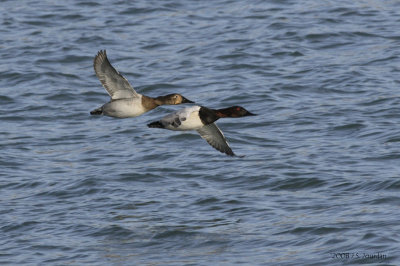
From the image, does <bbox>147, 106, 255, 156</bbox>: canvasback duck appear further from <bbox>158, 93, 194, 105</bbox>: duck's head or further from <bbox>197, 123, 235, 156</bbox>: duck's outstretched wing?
<bbox>197, 123, 235, 156</bbox>: duck's outstretched wing

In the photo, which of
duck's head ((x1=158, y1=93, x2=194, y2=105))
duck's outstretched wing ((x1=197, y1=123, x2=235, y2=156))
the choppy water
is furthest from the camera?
the choppy water

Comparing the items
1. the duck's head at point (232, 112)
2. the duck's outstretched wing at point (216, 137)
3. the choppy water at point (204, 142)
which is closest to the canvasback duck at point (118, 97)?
the duck's head at point (232, 112)

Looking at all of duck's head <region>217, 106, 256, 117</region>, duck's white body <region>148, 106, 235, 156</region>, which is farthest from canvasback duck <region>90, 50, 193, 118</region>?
duck's head <region>217, 106, 256, 117</region>

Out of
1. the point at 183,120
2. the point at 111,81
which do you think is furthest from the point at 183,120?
A: the point at 111,81

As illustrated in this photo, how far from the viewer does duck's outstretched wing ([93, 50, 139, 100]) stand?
14.6 meters

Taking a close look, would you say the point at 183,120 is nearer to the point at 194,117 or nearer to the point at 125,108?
the point at 194,117

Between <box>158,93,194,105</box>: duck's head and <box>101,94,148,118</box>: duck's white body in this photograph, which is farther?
<box>158,93,194,105</box>: duck's head

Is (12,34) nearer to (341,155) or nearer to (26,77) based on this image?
(26,77)

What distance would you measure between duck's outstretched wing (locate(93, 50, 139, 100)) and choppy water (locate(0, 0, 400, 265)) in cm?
308

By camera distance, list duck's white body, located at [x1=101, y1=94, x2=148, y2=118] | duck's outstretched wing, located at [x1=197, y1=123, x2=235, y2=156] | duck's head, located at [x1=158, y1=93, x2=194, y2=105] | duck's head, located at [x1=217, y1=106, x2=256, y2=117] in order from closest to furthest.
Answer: duck's white body, located at [x1=101, y1=94, x2=148, y2=118]
duck's head, located at [x1=217, y1=106, x2=256, y2=117]
duck's head, located at [x1=158, y1=93, x2=194, y2=105]
duck's outstretched wing, located at [x1=197, y1=123, x2=235, y2=156]

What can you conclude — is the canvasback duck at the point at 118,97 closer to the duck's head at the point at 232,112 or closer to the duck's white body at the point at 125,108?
the duck's white body at the point at 125,108

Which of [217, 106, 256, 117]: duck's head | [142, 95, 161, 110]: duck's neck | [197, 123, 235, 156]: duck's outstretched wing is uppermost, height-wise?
[142, 95, 161, 110]: duck's neck

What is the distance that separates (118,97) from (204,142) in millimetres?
7187

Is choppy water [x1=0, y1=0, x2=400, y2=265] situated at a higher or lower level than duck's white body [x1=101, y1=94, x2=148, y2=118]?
lower
